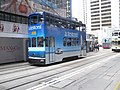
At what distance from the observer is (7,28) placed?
1898cm

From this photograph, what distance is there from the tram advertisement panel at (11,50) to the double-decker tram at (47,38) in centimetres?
334

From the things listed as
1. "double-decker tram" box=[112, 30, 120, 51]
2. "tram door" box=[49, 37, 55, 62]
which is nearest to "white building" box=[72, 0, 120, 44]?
"double-decker tram" box=[112, 30, 120, 51]

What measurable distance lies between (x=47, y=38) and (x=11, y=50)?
215 inches

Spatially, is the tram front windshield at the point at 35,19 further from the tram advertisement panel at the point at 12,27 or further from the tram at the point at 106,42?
the tram at the point at 106,42

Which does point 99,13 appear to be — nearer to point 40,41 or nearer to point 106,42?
point 106,42

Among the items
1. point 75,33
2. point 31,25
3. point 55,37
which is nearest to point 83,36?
point 75,33

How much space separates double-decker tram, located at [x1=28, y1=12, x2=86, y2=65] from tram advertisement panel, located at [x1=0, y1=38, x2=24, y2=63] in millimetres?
3342

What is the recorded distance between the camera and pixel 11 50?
20.6m

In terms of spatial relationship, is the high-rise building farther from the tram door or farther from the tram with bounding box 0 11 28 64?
the tram door

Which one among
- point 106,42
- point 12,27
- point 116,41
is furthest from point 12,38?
point 106,42

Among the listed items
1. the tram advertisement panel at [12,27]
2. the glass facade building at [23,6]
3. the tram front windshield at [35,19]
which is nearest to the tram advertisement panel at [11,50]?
the tram advertisement panel at [12,27]

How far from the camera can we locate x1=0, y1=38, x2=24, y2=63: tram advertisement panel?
19442mm

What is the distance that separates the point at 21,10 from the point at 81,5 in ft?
385

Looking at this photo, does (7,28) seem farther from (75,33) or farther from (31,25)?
(75,33)
